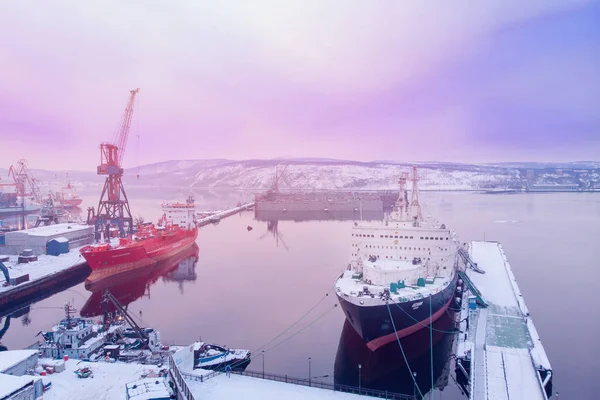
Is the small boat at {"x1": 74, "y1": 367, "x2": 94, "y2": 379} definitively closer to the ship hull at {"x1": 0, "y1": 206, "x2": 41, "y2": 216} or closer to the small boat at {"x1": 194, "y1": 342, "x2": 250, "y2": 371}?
the small boat at {"x1": 194, "y1": 342, "x2": 250, "y2": 371}

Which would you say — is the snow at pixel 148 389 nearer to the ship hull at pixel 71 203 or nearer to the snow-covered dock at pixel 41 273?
the snow-covered dock at pixel 41 273

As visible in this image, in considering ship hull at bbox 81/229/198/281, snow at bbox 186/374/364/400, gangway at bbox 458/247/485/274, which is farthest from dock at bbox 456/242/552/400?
ship hull at bbox 81/229/198/281

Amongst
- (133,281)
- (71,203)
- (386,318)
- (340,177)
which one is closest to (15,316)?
(133,281)

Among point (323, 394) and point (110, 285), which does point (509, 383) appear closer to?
point (323, 394)

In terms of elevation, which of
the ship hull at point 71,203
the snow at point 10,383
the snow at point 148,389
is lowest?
the snow at point 148,389

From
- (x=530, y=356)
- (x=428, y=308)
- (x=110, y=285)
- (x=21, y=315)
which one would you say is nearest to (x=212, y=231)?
(x=110, y=285)

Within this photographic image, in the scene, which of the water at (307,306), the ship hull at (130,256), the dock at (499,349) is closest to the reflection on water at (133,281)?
the ship hull at (130,256)
